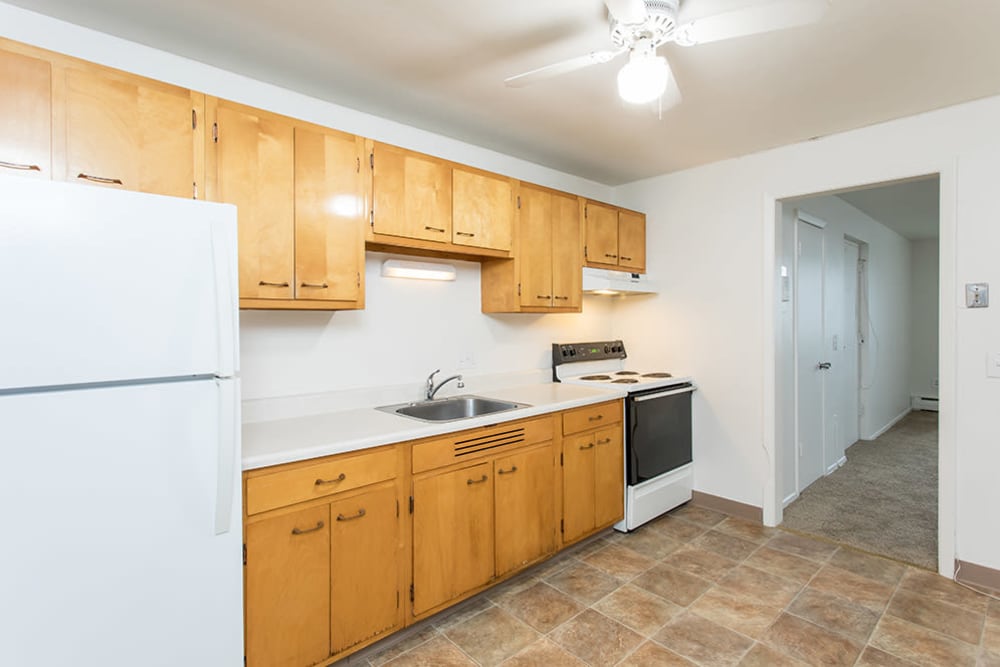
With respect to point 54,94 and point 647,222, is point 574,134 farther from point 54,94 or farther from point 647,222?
point 54,94

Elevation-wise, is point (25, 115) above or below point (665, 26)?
below

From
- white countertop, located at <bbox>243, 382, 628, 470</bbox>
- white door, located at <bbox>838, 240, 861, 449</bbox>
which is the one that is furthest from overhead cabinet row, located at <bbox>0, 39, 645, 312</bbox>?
white door, located at <bbox>838, 240, 861, 449</bbox>

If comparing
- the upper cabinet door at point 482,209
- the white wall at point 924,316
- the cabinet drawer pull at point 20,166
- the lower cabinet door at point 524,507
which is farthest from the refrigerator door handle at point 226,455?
the white wall at point 924,316

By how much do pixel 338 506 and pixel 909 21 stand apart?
2842 millimetres

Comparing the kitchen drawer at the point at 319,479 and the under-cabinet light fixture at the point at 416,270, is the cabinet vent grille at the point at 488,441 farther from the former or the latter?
the under-cabinet light fixture at the point at 416,270

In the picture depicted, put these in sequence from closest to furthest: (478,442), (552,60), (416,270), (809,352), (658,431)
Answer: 1. (552,60)
2. (478,442)
3. (416,270)
4. (658,431)
5. (809,352)

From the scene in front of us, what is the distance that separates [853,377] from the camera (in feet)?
16.8

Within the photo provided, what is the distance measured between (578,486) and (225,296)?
215 cm

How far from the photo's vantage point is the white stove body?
10.6ft

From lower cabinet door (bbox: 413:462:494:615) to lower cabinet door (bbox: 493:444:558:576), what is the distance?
0.26 feet

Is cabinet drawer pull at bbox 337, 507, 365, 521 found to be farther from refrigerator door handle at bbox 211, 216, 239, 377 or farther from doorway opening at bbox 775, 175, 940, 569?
doorway opening at bbox 775, 175, 940, 569

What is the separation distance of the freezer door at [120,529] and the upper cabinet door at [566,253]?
85.5 inches

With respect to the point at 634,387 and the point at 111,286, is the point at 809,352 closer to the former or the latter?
the point at 634,387

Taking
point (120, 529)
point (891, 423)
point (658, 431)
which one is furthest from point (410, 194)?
point (891, 423)
